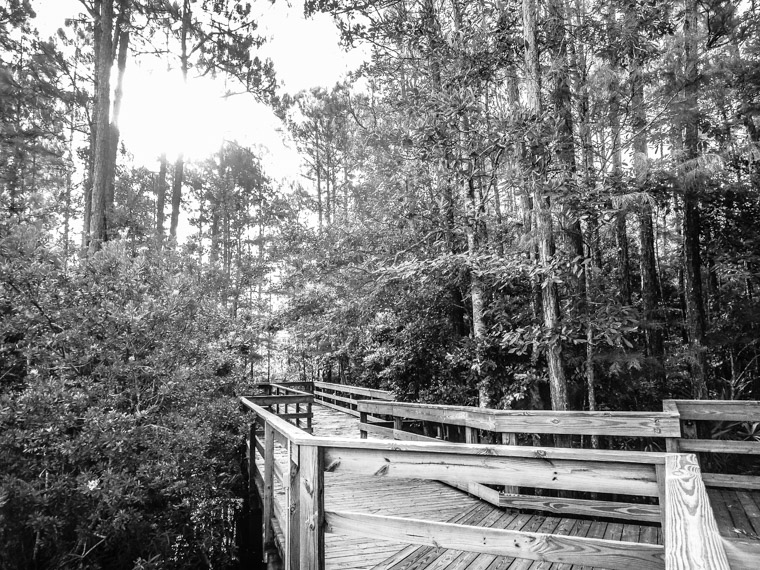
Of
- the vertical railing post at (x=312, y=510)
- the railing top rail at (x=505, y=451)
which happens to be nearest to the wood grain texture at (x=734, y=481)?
the railing top rail at (x=505, y=451)

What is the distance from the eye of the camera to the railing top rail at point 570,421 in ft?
12.9

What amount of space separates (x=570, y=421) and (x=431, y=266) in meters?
3.67

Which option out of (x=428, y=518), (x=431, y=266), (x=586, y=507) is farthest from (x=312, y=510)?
(x=431, y=266)

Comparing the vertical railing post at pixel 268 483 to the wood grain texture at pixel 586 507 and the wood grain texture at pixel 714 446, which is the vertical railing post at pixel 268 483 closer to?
the wood grain texture at pixel 586 507

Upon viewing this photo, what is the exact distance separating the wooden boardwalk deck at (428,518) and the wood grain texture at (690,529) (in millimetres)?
1794

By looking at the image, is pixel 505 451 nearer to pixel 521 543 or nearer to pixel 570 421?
pixel 521 543

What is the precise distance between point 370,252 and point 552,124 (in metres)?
5.31

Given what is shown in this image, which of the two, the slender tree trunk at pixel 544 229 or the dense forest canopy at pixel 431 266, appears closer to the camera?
A: the dense forest canopy at pixel 431 266

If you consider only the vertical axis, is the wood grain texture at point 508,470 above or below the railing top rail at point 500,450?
below

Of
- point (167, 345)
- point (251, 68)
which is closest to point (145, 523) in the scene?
point (167, 345)

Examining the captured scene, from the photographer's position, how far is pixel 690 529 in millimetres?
1255

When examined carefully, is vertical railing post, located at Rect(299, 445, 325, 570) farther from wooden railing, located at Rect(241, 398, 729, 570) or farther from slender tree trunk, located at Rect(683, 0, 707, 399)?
slender tree trunk, located at Rect(683, 0, 707, 399)

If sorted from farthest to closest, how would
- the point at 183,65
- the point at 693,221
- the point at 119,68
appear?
the point at 183,65, the point at 119,68, the point at 693,221

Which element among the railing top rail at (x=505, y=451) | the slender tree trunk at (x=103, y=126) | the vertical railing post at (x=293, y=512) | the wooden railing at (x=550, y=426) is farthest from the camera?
the slender tree trunk at (x=103, y=126)
